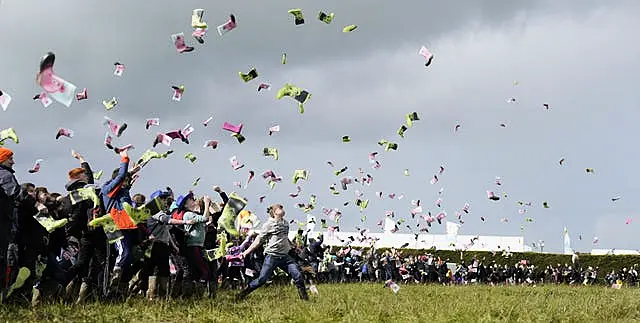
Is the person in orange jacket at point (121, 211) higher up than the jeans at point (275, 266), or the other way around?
the person in orange jacket at point (121, 211)

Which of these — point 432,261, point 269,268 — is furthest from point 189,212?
point 432,261

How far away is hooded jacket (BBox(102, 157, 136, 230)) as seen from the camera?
9.86m

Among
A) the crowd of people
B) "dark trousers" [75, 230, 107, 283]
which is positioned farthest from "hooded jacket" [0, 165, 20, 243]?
"dark trousers" [75, 230, 107, 283]

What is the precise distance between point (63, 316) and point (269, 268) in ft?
13.1

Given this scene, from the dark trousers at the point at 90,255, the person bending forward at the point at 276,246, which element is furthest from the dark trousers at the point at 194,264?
the dark trousers at the point at 90,255

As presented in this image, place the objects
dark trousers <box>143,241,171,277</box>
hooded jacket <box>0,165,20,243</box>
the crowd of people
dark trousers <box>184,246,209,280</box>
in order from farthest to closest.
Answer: dark trousers <box>184,246,209,280</box> < dark trousers <box>143,241,171,277</box> < the crowd of people < hooded jacket <box>0,165,20,243</box>

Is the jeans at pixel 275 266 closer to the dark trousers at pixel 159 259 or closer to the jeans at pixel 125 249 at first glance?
the dark trousers at pixel 159 259

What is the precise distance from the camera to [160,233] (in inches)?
416

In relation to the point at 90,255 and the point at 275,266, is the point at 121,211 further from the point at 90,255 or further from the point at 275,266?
the point at 275,266

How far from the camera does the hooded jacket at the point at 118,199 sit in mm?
A: 9859

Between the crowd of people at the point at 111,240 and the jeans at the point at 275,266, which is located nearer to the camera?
the crowd of people at the point at 111,240

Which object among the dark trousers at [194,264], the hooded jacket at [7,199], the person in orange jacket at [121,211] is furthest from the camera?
the dark trousers at [194,264]

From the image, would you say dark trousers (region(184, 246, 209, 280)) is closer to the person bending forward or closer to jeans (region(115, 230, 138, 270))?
the person bending forward

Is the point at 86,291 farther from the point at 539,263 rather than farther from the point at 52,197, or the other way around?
the point at 539,263
